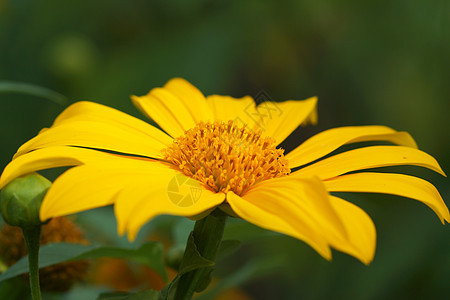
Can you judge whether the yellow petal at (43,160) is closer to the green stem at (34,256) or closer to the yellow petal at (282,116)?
the green stem at (34,256)

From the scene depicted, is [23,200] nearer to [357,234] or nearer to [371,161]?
[357,234]

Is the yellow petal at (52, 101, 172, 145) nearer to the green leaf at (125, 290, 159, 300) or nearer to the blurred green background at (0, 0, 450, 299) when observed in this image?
the green leaf at (125, 290, 159, 300)

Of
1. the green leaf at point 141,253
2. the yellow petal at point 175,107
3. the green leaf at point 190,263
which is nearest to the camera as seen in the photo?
the green leaf at point 190,263

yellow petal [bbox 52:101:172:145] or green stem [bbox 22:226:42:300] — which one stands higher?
yellow petal [bbox 52:101:172:145]

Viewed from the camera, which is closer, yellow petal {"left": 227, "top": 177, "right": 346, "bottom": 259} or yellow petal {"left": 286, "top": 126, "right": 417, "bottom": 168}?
yellow petal {"left": 227, "top": 177, "right": 346, "bottom": 259}

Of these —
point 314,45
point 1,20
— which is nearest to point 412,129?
point 314,45

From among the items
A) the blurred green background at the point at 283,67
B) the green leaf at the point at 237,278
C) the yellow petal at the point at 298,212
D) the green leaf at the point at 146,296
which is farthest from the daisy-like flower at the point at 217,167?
the blurred green background at the point at 283,67

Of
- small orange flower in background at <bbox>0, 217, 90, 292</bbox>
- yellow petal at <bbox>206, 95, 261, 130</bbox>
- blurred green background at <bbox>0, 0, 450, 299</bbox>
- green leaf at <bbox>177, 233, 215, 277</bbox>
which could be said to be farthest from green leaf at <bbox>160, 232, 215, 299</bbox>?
blurred green background at <bbox>0, 0, 450, 299</bbox>
